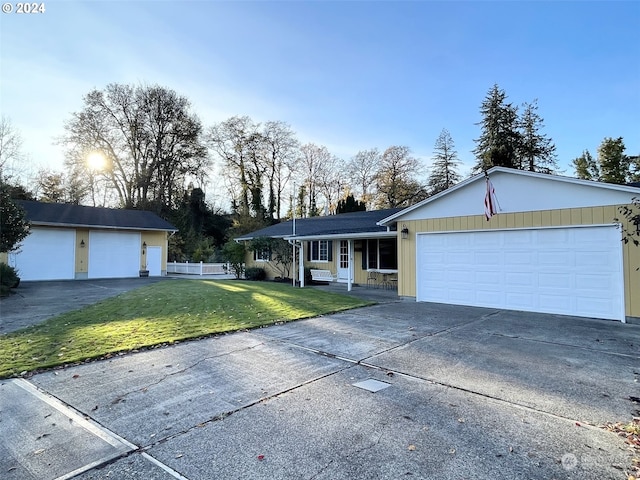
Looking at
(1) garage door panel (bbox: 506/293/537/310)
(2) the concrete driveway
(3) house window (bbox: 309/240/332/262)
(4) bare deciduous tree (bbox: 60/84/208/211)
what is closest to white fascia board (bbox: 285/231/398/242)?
(3) house window (bbox: 309/240/332/262)

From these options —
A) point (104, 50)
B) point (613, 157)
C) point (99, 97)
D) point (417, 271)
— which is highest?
point (99, 97)

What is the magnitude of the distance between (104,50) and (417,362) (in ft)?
35.4

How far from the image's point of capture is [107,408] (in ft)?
11.4

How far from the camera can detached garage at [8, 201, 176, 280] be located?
17578 mm

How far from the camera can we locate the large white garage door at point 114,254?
64.4 ft

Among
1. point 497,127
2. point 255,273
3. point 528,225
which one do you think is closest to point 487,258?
point 528,225

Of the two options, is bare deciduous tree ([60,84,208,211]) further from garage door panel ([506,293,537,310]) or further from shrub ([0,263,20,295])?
garage door panel ([506,293,537,310])

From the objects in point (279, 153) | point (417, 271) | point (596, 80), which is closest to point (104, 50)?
point (417, 271)

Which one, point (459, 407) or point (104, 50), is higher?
point (104, 50)

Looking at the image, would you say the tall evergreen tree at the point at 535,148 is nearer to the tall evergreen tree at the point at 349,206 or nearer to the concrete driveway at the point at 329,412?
the tall evergreen tree at the point at 349,206

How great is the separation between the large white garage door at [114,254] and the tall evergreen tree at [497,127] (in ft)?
93.3

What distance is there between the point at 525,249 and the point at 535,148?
26.9 metres

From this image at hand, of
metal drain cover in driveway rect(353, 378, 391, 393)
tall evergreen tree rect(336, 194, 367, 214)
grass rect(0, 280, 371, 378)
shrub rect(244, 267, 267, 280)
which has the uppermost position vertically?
tall evergreen tree rect(336, 194, 367, 214)

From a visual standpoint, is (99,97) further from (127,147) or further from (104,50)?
(104,50)
